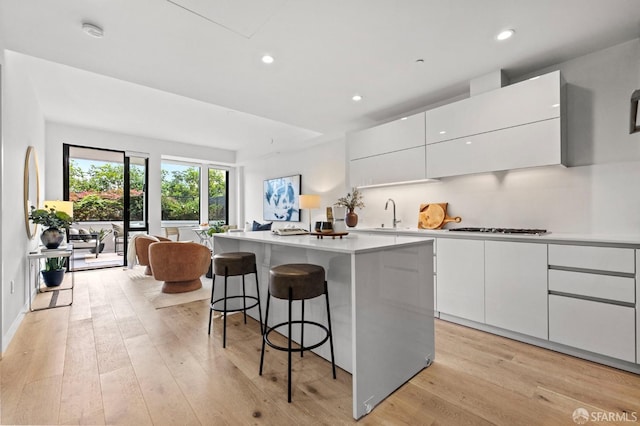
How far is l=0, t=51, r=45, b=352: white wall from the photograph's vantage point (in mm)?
2436

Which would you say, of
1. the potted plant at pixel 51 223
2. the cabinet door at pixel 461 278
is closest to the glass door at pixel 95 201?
the potted plant at pixel 51 223

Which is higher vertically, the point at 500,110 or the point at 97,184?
the point at 500,110

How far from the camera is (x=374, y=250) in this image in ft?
5.44

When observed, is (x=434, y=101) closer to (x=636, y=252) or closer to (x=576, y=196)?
(x=576, y=196)

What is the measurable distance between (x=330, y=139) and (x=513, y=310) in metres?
4.03

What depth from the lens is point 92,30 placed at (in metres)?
2.15

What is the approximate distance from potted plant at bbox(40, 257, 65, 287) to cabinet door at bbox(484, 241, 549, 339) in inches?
223

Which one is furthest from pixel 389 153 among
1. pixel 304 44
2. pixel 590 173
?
pixel 590 173

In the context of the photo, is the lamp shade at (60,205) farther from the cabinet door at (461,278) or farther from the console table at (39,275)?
the cabinet door at (461,278)

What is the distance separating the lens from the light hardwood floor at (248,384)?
1.58 meters

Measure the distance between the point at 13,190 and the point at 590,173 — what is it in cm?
550

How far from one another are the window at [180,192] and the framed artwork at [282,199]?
6.58 feet
